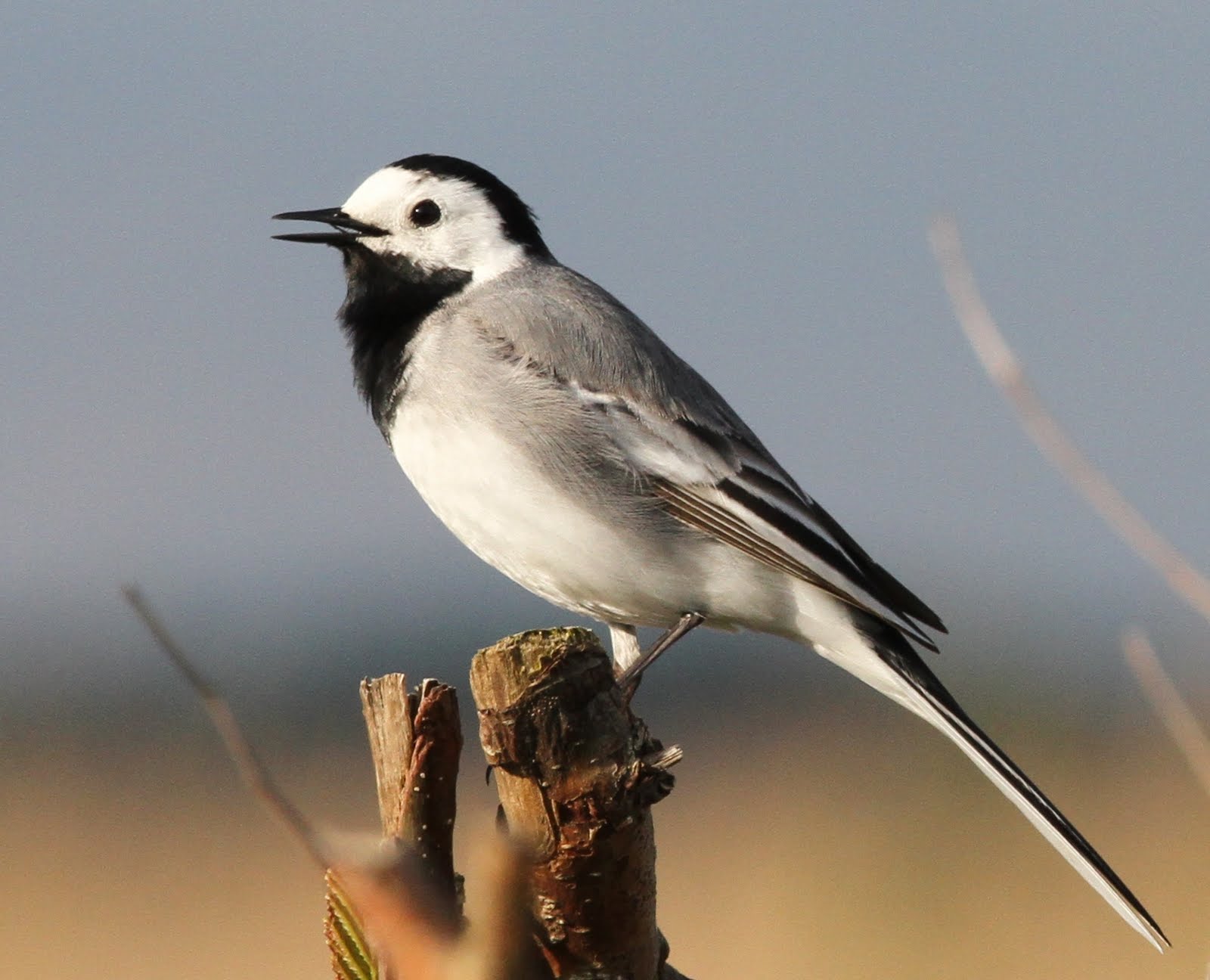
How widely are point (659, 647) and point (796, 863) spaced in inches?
337

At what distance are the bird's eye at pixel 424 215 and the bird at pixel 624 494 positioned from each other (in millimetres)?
602

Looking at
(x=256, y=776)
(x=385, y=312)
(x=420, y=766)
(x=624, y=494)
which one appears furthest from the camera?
(x=385, y=312)

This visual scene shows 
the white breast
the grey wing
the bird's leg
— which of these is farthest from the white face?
the bird's leg

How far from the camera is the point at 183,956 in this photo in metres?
A: 13.9

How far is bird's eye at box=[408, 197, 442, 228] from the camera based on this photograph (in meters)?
6.91

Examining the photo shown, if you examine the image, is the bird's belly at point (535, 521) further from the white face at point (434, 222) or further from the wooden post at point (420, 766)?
the wooden post at point (420, 766)

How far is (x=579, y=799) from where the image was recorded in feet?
13.2

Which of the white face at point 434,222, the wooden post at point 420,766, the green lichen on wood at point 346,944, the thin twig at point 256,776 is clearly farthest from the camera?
the white face at point 434,222

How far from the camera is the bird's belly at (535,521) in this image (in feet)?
18.4

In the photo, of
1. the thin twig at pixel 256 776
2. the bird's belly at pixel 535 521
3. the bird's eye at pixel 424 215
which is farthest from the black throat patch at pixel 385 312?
the thin twig at pixel 256 776

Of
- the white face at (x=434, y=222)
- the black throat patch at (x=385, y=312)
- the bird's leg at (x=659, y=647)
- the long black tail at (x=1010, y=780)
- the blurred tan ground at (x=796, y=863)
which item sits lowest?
the blurred tan ground at (x=796, y=863)

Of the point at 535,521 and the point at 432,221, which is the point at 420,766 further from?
the point at 432,221

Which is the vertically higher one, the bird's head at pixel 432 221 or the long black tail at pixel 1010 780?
the bird's head at pixel 432 221

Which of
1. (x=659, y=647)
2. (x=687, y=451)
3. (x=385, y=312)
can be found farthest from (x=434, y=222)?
(x=659, y=647)
